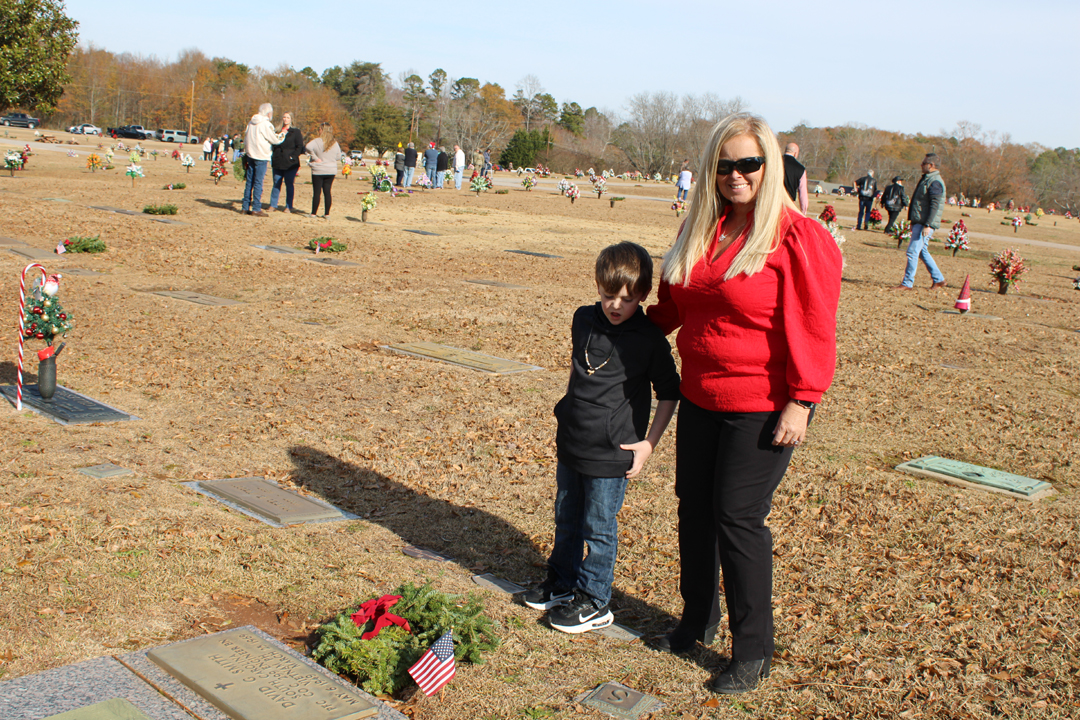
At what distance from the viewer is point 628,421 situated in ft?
11.0

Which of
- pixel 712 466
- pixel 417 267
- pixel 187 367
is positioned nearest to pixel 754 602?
pixel 712 466

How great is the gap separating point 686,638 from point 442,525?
1.62 metres

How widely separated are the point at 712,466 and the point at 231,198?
19764 millimetres

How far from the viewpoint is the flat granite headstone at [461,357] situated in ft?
25.6

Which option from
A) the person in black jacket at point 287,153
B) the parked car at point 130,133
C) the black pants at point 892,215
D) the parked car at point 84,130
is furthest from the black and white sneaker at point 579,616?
the parked car at point 130,133

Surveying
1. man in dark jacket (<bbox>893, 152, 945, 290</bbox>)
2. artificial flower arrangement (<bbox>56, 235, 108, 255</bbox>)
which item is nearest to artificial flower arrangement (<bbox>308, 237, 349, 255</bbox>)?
artificial flower arrangement (<bbox>56, 235, 108, 255</bbox>)

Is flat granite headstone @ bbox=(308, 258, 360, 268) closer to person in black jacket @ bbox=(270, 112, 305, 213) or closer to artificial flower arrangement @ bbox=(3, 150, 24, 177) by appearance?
person in black jacket @ bbox=(270, 112, 305, 213)

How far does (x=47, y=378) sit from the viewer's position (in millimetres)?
5836

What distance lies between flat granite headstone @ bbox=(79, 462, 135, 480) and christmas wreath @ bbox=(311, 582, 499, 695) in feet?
6.63

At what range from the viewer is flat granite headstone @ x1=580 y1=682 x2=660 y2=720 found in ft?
9.75

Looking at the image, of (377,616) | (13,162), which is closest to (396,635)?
(377,616)

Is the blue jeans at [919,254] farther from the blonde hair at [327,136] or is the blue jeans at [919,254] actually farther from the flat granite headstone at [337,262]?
the blonde hair at [327,136]

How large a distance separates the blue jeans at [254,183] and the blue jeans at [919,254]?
11190 millimetres

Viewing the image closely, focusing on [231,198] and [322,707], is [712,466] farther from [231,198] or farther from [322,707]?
[231,198]
